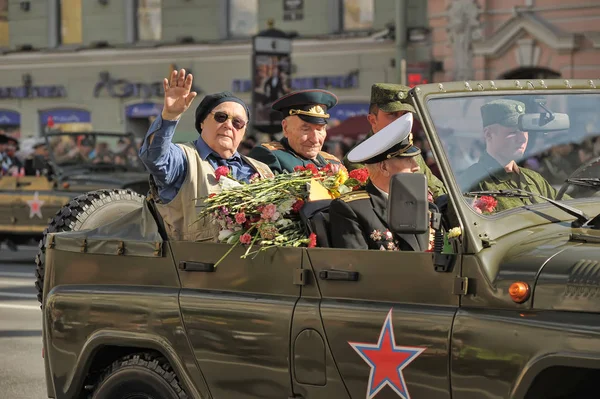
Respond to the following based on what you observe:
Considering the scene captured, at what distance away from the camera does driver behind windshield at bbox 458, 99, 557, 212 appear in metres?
4.61

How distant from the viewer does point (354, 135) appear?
23531 millimetres

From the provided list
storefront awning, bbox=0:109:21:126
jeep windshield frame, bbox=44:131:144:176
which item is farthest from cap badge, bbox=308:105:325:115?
storefront awning, bbox=0:109:21:126

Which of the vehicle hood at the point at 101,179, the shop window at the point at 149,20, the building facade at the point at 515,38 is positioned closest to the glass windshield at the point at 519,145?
the vehicle hood at the point at 101,179

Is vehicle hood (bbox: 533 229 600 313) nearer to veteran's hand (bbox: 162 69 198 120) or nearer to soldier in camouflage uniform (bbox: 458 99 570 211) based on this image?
soldier in camouflage uniform (bbox: 458 99 570 211)

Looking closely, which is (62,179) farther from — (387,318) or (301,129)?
(387,318)

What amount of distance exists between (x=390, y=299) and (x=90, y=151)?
46.5ft

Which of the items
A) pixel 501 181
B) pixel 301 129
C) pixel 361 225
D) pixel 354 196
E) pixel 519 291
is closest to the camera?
pixel 519 291

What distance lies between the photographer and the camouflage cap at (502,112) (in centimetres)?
472

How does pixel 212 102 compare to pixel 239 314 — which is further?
pixel 212 102

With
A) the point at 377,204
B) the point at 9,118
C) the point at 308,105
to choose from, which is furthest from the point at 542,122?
the point at 9,118

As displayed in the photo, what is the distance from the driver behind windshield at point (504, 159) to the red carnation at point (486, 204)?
0.17ft

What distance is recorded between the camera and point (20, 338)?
1089 cm

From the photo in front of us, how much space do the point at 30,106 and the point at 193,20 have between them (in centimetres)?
583

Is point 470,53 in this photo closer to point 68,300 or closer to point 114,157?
point 114,157
